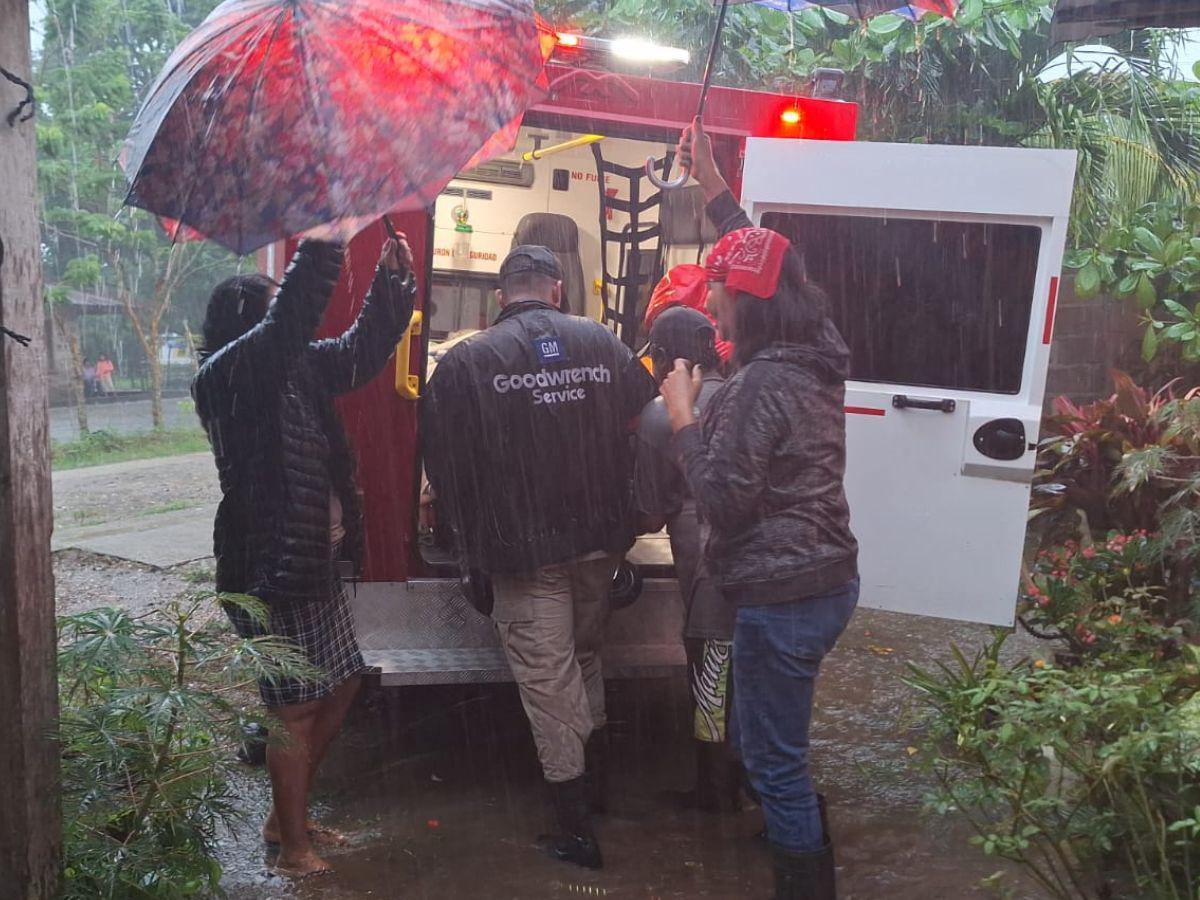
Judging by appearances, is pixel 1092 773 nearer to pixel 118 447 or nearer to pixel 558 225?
pixel 558 225

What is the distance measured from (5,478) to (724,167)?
3.19m

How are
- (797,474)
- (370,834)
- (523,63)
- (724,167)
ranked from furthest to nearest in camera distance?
(724,167) → (370,834) → (523,63) → (797,474)

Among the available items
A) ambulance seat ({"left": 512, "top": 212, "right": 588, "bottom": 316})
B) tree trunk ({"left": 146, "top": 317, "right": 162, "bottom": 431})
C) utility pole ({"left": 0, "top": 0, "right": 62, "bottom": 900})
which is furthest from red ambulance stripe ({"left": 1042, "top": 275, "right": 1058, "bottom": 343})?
tree trunk ({"left": 146, "top": 317, "right": 162, "bottom": 431})

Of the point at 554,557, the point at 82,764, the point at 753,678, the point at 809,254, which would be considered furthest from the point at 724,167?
the point at 82,764

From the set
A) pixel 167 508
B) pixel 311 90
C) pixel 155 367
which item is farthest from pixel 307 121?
pixel 155 367

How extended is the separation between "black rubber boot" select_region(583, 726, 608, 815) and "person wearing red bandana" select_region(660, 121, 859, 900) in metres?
1.06

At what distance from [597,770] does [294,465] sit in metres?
1.63

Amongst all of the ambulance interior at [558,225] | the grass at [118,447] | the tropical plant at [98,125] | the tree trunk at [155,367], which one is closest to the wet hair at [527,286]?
the ambulance interior at [558,225]

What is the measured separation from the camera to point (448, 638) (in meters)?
4.58

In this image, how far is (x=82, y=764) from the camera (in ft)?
9.82

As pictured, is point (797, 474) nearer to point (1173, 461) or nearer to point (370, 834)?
point (370, 834)

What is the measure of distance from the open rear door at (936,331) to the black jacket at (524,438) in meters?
0.89

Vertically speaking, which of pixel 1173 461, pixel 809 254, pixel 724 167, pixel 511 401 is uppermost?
pixel 724 167

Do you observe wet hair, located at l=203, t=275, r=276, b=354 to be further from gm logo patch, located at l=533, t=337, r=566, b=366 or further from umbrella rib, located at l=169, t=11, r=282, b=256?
gm logo patch, located at l=533, t=337, r=566, b=366
